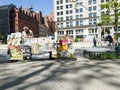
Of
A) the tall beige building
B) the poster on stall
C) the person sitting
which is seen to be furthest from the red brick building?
the poster on stall

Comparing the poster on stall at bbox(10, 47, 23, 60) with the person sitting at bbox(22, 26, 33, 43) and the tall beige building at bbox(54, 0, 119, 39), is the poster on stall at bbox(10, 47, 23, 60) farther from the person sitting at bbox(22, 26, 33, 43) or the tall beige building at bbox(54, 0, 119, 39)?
the tall beige building at bbox(54, 0, 119, 39)

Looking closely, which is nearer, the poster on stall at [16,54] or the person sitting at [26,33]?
the poster on stall at [16,54]

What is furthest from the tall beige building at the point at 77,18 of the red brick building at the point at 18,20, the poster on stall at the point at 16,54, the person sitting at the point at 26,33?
the poster on stall at the point at 16,54

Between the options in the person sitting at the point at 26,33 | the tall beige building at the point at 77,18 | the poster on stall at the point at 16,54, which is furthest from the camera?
the tall beige building at the point at 77,18

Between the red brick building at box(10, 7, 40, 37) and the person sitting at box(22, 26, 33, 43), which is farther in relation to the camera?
the red brick building at box(10, 7, 40, 37)

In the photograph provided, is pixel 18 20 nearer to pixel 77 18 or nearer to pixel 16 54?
pixel 77 18

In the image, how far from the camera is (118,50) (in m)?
14.7

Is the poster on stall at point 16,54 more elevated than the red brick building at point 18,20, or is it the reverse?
the red brick building at point 18,20

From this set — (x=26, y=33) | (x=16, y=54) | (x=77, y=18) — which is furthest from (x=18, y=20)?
(x=16, y=54)

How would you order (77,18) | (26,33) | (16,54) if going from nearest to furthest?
(16,54)
(26,33)
(77,18)

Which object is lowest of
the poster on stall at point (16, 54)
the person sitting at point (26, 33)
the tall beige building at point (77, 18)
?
the poster on stall at point (16, 54)

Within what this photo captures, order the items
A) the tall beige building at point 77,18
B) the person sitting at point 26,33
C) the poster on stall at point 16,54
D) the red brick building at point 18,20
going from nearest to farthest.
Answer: the poster on stall at point 16,54 < the person sitting at point 26,33 < the tall beige building at point 77,18 < the red brick building at point 18,20

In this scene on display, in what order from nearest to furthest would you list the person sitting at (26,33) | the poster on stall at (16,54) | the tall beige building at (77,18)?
the poster on stall at (16,54) < the person sitting at (26,33) < the tall beige building at (77,18)

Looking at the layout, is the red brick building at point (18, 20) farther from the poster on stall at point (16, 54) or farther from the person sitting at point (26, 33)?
the poster on stall at point (16, 54)
